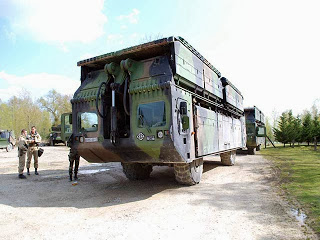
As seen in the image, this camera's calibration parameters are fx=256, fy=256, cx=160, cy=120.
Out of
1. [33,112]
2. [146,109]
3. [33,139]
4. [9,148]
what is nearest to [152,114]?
[146,109]

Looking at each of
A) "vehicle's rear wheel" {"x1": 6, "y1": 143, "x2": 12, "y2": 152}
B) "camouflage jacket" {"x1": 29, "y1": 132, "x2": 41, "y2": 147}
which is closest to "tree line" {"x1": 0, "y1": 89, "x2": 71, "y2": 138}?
"vehicle's rear wheel" {"x1": 6, "y1": 143, "x2": 12, "y2": 152}

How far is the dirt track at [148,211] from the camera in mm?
3646

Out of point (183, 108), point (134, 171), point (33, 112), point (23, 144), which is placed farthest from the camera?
point (33, 112)

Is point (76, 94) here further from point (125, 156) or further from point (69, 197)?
point (69, 197)

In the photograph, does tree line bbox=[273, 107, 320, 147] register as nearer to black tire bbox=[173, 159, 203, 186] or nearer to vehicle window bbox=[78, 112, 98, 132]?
black tire bbox=[173, 159, 203, 186]

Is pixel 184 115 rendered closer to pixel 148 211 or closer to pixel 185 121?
pixel 185 121

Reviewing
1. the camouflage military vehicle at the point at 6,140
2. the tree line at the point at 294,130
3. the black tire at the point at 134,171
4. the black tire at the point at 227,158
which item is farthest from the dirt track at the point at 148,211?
the tree line at the point at 294,130

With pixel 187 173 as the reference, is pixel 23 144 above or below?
above

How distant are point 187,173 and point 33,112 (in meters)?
43.5

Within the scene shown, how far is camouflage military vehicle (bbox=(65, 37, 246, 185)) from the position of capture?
5625 millimetres

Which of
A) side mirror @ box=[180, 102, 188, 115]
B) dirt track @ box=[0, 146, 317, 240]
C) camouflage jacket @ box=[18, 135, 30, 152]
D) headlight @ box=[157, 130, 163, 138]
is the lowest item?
dirt track @ box=[0, 146, 317, 240]

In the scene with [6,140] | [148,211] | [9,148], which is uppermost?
[6,140]

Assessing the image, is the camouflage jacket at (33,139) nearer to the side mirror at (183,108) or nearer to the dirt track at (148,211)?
the dirt track at (148,211)

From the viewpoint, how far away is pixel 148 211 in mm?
4699
